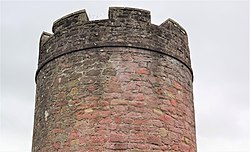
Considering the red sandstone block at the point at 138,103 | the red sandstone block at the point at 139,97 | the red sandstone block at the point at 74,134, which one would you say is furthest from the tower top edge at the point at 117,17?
the red sandstone block at the point at 74,134

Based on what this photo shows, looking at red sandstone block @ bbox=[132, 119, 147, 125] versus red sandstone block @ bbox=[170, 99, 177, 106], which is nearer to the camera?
red sandstone block @ bbox=[132, 119, 147, 125]

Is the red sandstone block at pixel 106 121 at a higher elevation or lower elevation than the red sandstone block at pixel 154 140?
higher

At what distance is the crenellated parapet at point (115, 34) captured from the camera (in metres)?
7.89

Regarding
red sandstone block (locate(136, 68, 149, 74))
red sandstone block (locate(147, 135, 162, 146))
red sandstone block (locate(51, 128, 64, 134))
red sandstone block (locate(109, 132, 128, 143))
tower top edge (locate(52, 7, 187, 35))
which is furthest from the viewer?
tower top edge (locate(52, 7, 187, 35))

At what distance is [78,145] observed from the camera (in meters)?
7.13

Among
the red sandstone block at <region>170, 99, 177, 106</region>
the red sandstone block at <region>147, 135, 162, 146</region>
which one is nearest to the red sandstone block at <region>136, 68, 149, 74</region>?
the red sandstone block at <region>170, 99, 177, 106</region>

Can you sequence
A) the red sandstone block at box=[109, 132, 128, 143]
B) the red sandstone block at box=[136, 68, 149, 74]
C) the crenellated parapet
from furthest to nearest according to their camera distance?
the crenellated parapet → the red sandstone block at box=[136, 68, 149, 74] → the red sandstone block at box=[109, 132, 128, 143]

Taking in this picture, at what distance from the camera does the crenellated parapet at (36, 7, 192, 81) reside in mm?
7887

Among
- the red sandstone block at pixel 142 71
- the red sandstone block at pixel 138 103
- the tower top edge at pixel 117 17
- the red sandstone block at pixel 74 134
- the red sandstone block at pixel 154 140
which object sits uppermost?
the tower top edge at pixel 117 17

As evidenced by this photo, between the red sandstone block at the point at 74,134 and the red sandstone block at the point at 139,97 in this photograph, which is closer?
the red sandstone block at the point at 74,134

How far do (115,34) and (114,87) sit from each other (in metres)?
1.06

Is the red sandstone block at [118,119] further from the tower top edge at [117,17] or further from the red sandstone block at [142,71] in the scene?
the tower top edge at [117,17]

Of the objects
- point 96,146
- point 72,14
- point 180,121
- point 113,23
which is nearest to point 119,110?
point 96,146

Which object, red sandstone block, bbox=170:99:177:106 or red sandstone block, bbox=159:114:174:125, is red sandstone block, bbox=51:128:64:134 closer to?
red sandstone block, bbox=159:114:174:125
